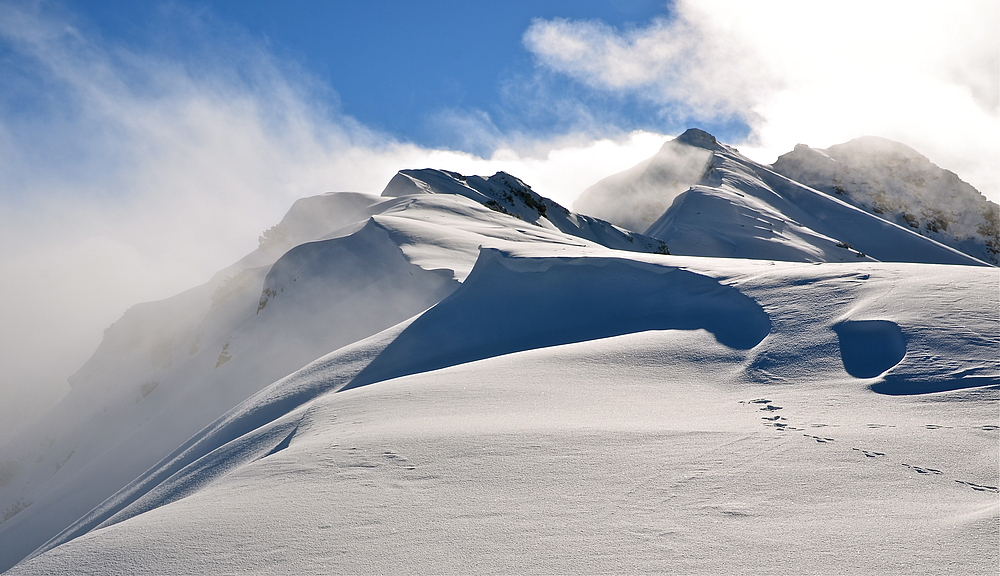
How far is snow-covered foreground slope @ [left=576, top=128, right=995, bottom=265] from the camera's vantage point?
105 feet

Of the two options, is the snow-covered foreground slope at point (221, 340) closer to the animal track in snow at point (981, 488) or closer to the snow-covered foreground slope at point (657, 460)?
the snow-covered foreground slope at point (657, 460)

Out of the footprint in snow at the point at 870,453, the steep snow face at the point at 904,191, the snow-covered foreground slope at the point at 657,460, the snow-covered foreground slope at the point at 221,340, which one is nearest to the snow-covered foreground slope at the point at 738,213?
the steep snow face at the point at 904,191

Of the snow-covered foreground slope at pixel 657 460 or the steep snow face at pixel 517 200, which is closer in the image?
the snow-covered foreground slope at pixel 657 460

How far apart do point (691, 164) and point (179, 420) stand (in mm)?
54302

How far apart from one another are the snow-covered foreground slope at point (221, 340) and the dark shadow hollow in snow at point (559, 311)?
247 cm

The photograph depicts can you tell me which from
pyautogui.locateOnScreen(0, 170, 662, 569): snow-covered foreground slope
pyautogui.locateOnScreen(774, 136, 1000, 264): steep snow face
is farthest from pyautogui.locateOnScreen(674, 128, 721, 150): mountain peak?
pyautogui.locateOnScreen(0, 170, 662, 569): snow-covered foreground slope

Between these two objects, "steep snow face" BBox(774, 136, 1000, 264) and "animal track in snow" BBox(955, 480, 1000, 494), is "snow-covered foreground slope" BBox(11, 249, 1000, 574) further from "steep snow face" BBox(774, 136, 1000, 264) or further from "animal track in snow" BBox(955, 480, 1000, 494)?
"steep snow face" BBox(774, 136, 1000, 264)

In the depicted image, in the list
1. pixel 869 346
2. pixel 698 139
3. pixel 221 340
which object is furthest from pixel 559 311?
pixel 698 139

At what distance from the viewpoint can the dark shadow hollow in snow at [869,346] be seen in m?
3.89

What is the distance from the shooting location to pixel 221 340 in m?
15.0

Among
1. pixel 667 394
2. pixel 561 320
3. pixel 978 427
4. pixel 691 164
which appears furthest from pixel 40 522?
pixel 691 164

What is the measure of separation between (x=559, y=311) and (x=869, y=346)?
3480 millimetres

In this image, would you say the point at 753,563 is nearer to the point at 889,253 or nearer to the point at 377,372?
the point at 377,372

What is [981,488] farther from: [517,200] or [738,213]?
[738,213]
